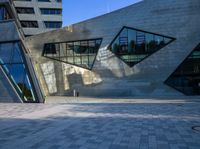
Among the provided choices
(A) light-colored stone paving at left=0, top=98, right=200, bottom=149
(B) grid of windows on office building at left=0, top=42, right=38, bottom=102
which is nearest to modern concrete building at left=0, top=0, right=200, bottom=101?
(B) grid of windows on office building at left=0, top=42, right=38, bottom=102

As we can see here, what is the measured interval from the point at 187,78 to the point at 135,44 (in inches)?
328

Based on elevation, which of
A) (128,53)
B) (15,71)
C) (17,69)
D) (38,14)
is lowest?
(15,71)

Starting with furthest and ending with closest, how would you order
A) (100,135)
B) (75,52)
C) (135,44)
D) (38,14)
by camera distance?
(38,14), (75,52), (135,44), (100,135)

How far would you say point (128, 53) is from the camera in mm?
33812

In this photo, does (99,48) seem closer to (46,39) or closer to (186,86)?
(46,39)

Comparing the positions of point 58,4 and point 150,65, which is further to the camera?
point 58,4

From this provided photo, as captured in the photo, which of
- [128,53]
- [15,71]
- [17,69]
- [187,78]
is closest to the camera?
[15,71]

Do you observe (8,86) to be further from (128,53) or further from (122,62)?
(128,53)

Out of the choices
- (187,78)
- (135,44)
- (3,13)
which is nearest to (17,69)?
(3,13)

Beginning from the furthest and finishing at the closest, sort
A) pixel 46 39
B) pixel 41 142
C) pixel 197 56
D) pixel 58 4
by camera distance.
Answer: pixel 58 4 < pixel 46 39 < pixel 197 56 < pixel 41 142

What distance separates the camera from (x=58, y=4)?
56.8 metres

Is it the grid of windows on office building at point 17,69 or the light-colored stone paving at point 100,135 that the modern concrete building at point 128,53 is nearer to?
the grid of windows on office building at point 17,69

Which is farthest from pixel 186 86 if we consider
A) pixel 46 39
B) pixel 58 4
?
pixel 58 4

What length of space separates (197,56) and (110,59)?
37.8ft
